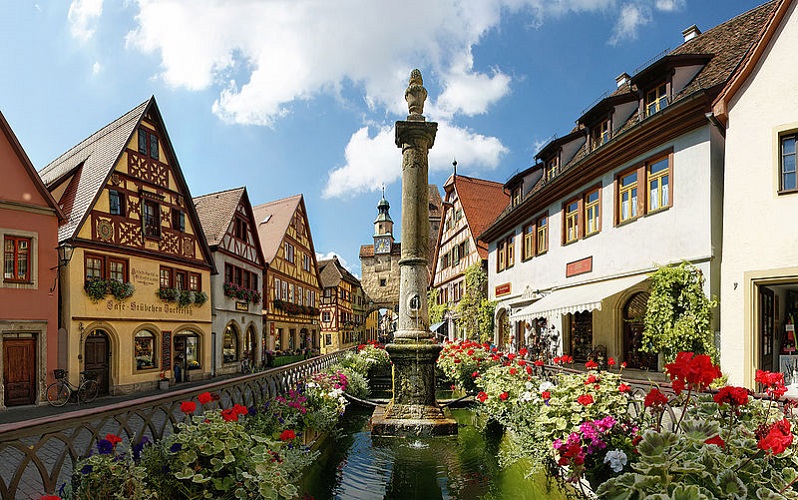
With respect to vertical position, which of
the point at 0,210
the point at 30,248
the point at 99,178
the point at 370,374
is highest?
the point at 99,178

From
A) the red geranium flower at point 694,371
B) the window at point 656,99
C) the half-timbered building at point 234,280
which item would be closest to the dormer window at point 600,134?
the window at point 656,99

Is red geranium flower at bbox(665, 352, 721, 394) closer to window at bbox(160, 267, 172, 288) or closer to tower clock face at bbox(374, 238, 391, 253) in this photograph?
window at bbox(160, 267, 172, 288)

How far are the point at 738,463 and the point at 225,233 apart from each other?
23.9 metres

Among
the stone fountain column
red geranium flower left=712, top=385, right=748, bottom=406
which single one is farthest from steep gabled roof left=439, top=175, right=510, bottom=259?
red geranium flower left=712, top=385, right=748, bottom=406

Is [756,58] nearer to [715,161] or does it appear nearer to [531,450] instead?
[715,161]

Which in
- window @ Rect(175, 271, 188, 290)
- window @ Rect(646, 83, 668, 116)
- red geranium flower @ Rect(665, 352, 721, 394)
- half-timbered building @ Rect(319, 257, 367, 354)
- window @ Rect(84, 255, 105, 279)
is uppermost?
window @ Rect(646, 83, 668, 116)

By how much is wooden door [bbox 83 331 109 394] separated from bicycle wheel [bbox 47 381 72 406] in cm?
143

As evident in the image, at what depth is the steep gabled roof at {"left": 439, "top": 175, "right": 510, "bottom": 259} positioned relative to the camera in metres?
27.8

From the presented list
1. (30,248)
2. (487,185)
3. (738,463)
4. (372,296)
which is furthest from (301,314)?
(372,296)

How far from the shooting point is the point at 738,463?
9.16 ft

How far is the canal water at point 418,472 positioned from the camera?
19.7 feet

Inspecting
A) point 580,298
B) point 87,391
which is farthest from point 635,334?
point 87,391

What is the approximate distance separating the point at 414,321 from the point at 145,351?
14692 mm

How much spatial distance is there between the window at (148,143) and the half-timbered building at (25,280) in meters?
4.31
